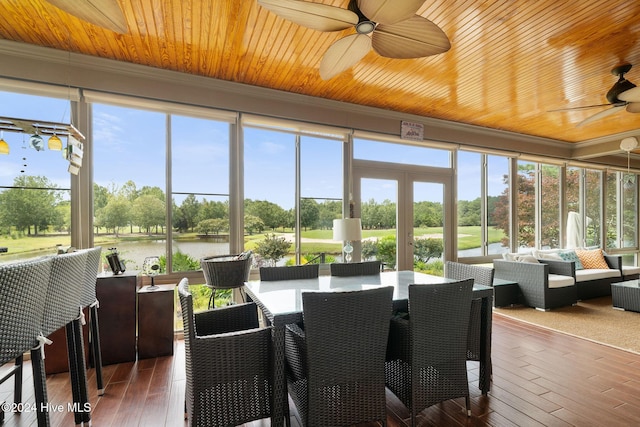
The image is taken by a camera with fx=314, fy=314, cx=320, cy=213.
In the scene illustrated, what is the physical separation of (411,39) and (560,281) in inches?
177

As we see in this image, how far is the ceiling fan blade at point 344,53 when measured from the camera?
7.14 ft

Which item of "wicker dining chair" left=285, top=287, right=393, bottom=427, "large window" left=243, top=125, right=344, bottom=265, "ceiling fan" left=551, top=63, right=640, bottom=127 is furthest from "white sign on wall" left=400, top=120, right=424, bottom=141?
"wicker dining chair" left=285, top=287, right=393, bottom=427

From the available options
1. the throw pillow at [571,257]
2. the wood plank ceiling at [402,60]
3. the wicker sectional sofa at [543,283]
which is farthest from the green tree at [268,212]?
the throw pillow at [571,257]

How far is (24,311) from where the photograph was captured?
1.43 metres

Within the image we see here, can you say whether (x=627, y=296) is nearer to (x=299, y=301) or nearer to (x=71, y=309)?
(x=299, y=301)

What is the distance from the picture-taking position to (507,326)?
3.94 metres

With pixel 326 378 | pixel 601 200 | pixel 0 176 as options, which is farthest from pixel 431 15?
pixel 601 200

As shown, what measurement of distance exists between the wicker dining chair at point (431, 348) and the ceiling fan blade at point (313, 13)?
169cm

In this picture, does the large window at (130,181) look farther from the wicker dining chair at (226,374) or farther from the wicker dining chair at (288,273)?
the wicker dining chair at (226,374)

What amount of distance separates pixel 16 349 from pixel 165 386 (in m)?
1.39

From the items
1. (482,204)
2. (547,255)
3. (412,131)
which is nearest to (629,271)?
(547,255)

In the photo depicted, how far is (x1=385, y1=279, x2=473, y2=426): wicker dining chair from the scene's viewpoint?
6.30 feet

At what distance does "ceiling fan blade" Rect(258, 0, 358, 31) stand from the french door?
2.75 m

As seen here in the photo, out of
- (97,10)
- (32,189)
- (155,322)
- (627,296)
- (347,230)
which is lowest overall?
(627,296)
